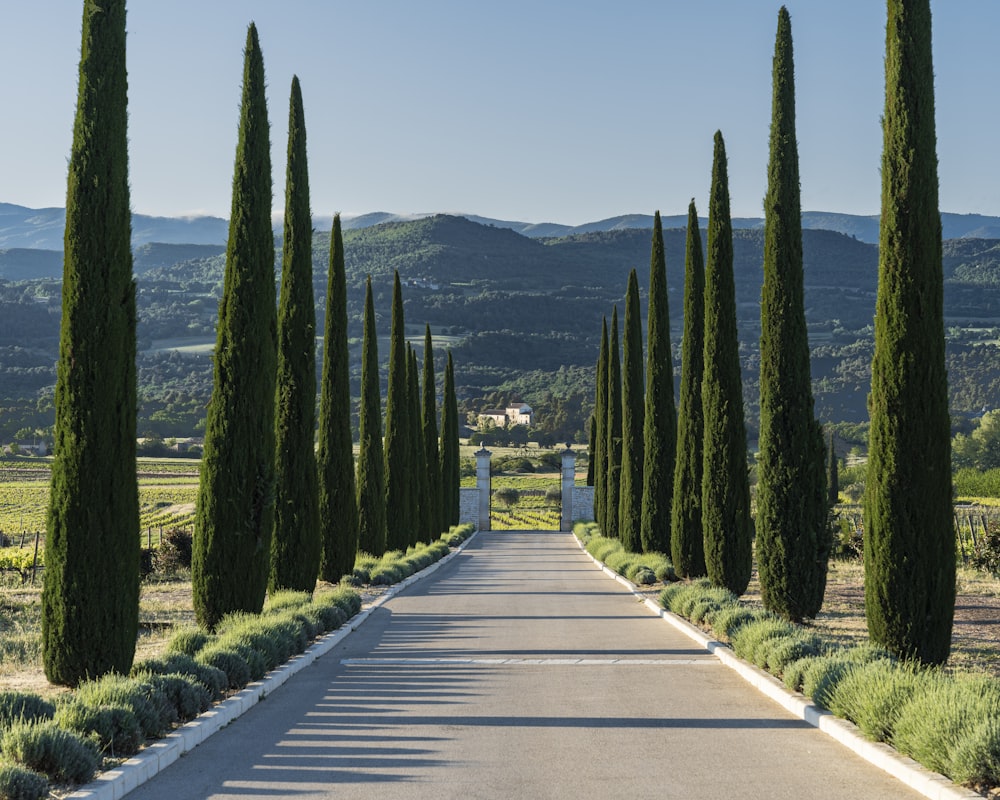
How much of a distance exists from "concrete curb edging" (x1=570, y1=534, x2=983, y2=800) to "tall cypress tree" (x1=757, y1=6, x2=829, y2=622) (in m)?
2.37

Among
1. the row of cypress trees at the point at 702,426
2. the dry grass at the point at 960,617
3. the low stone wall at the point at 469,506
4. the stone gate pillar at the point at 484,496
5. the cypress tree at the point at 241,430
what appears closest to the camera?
the dry grass at the point at 960,617

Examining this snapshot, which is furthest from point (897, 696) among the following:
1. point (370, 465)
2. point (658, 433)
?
point (370, 465)

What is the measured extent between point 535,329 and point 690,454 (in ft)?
469

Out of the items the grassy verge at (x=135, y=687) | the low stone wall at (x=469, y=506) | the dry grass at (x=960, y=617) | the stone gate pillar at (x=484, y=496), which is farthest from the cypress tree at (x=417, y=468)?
the low stone wall at (x=469, y=506)

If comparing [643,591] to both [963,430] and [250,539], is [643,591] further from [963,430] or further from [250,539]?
[963,430]

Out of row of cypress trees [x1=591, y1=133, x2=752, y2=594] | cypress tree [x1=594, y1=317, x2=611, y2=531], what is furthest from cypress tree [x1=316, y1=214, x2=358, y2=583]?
cypress tree [x1=594, y1=317, x2=611, y2=531]

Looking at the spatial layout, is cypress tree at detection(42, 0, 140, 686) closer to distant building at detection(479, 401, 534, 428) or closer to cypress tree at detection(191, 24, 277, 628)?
cypress tree at detection(191, 24, 277, 628)

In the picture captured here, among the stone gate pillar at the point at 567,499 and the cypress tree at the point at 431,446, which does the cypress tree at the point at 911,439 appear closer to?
the cypress tree at the point at 431,446

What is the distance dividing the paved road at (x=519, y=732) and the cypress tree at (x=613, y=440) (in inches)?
1051

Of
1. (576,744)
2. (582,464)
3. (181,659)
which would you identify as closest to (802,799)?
(576,744)

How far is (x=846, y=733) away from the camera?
31.0ft

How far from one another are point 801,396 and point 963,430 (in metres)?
95.5

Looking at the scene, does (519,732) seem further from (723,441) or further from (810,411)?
(723,441)

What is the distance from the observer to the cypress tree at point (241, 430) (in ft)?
54.6
